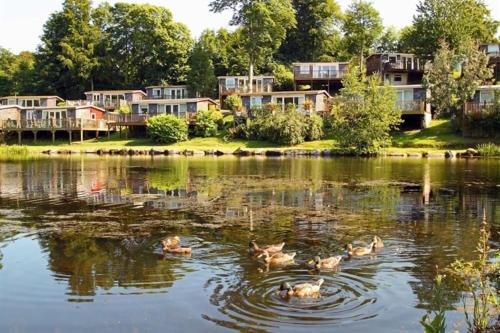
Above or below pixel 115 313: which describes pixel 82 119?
above

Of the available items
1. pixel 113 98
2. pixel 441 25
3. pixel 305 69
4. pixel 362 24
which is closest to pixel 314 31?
pixel 362 24

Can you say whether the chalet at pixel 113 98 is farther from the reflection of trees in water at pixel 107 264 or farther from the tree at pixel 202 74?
the reflection of trees in water at pixel 107 264

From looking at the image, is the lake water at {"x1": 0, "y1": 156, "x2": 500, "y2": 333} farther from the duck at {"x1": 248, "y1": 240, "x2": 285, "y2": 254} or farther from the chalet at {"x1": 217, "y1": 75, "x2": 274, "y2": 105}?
the chalet at {"x1": 217, "y1": 75, "x2": 274, "y2": 105}

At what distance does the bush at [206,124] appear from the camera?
69375 millimetres

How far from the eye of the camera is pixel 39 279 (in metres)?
12.2

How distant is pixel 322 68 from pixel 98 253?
71.8 m

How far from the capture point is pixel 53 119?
239 ft

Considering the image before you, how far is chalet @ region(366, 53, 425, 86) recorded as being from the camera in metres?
81.0

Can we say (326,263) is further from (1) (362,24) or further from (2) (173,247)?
(1) (362,24)

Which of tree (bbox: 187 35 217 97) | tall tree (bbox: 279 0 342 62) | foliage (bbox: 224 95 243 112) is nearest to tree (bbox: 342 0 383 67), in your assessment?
tall tree (bbox: 279 0 342 62)

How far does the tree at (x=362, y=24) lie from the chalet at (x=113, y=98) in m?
36.7

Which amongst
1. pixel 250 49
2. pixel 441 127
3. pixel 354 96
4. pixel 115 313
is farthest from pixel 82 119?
pixel 115 313

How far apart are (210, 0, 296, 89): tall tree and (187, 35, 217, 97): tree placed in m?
9.95

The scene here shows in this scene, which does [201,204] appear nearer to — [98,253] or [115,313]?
[98,253]
